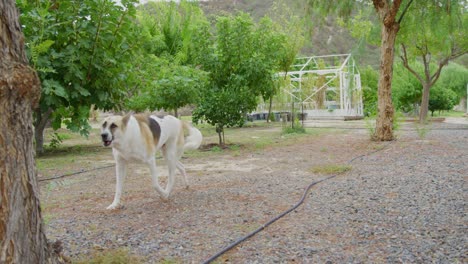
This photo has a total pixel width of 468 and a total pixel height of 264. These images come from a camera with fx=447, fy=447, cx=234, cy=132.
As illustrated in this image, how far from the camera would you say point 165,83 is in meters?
11.5

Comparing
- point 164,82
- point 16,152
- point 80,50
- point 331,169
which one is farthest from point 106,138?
Result: point 164,82

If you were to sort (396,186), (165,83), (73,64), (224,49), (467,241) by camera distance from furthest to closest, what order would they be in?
(224,49) < (165,83) < (73,64) < (396,186) < (467,241)

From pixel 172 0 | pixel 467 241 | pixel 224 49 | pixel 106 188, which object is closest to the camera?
pixel 467 241

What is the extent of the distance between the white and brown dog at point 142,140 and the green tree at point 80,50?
3.81m

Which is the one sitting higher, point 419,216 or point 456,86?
point 456,86

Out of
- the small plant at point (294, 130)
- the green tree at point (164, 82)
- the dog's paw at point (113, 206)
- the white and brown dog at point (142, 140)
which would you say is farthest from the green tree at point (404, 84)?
the dog's paw at point (113, 206)

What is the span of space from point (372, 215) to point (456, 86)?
136 ft

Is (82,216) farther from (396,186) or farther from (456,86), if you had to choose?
(456,86)

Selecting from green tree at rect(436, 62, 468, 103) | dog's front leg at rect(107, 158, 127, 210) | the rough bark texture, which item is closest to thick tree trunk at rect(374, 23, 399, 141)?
the rough bark texture

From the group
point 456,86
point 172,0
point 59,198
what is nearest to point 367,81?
point 456,86

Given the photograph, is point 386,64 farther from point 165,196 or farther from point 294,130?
point 165,196

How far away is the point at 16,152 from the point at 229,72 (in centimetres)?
1031

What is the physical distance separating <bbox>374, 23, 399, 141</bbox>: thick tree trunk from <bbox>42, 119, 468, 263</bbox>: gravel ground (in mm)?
3926

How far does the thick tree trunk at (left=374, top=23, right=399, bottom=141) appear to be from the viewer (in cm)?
1209
